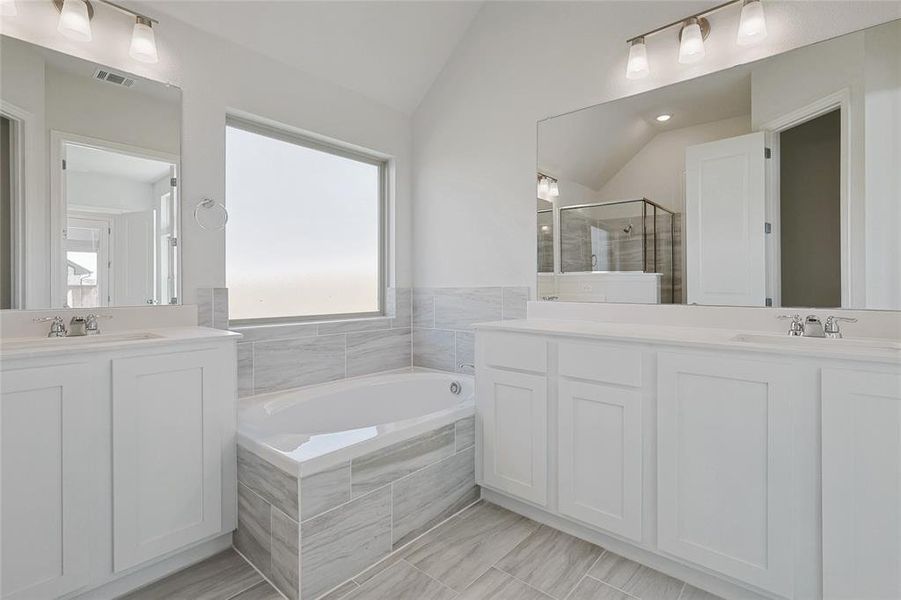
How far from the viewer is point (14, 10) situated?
1.70m

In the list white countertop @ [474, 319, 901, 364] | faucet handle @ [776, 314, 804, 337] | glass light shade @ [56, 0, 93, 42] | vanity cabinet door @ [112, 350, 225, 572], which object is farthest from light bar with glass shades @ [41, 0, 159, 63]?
faucet handle @ [776, 314, 804, 337]

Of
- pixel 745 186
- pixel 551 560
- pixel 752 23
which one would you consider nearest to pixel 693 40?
pixel 752 23

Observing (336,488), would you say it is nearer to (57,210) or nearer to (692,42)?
(57,210)

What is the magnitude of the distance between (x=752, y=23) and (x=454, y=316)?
2131 millimetres

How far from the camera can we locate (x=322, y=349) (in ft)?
8.91

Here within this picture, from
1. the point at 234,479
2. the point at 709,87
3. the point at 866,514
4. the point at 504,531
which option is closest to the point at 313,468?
the point at 234,479

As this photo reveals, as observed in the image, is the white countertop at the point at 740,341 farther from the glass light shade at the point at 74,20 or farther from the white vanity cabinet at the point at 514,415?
the glass light shade at the point at 74,20

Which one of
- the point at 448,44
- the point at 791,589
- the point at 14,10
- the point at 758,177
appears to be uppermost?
the point at 448,44

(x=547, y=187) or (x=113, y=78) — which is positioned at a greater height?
(x=113, y=78)

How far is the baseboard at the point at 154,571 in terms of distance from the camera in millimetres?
1502

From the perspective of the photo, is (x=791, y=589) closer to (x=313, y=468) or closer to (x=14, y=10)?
(x=313, y=468)

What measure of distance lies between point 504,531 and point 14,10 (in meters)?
2.90

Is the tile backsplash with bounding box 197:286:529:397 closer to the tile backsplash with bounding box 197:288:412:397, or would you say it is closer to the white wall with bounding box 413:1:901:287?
the tile backsplash with bounding box 197:288:412:397

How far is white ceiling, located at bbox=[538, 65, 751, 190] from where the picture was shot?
6.48ft
